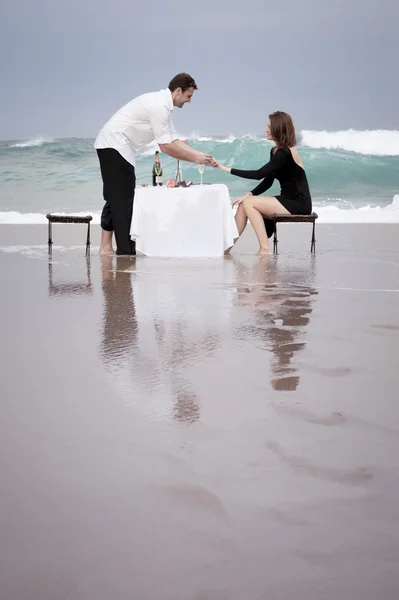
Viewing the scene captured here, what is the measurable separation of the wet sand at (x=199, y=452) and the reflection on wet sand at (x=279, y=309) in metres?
0.02

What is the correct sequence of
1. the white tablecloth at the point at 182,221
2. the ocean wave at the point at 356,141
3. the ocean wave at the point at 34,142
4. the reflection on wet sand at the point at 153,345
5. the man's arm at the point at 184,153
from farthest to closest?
the ocean wave at the point at 356,141 → the ocean wave at the point at 34,142 → the white tablecloth at the point at 182,221 → the man's arm at the point at 184,153 → the reflection on wet sand at the point at 153,345

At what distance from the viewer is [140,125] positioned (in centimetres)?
666

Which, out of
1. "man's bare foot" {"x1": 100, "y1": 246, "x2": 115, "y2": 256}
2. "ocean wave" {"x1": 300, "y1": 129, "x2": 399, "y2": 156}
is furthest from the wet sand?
"ocean wave" {"x1": 300, "y1": 129, "x2": 399, "y2": 156}

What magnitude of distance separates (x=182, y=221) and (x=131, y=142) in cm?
69

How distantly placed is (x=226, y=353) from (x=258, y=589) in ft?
5.74

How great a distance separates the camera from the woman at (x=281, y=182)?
22.2 ft

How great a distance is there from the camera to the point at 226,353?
3.03 meters

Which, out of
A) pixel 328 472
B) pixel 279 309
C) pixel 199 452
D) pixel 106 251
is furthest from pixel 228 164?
pixel 328 472

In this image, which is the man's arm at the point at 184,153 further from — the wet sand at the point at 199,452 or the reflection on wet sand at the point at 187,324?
the wet sand at the point at 199,452

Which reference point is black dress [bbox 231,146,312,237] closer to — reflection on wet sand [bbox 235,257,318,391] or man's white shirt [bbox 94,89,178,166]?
man's white shirt [bbox 94,89,178,166]

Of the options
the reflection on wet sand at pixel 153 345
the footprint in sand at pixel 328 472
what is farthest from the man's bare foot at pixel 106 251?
the footprint in sand at pixel 328 472

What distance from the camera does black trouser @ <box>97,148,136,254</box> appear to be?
264 inches

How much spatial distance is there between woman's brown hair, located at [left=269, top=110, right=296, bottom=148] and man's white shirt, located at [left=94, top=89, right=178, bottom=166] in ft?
2.39

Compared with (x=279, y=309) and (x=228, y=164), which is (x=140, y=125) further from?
(x=228, y=164)
